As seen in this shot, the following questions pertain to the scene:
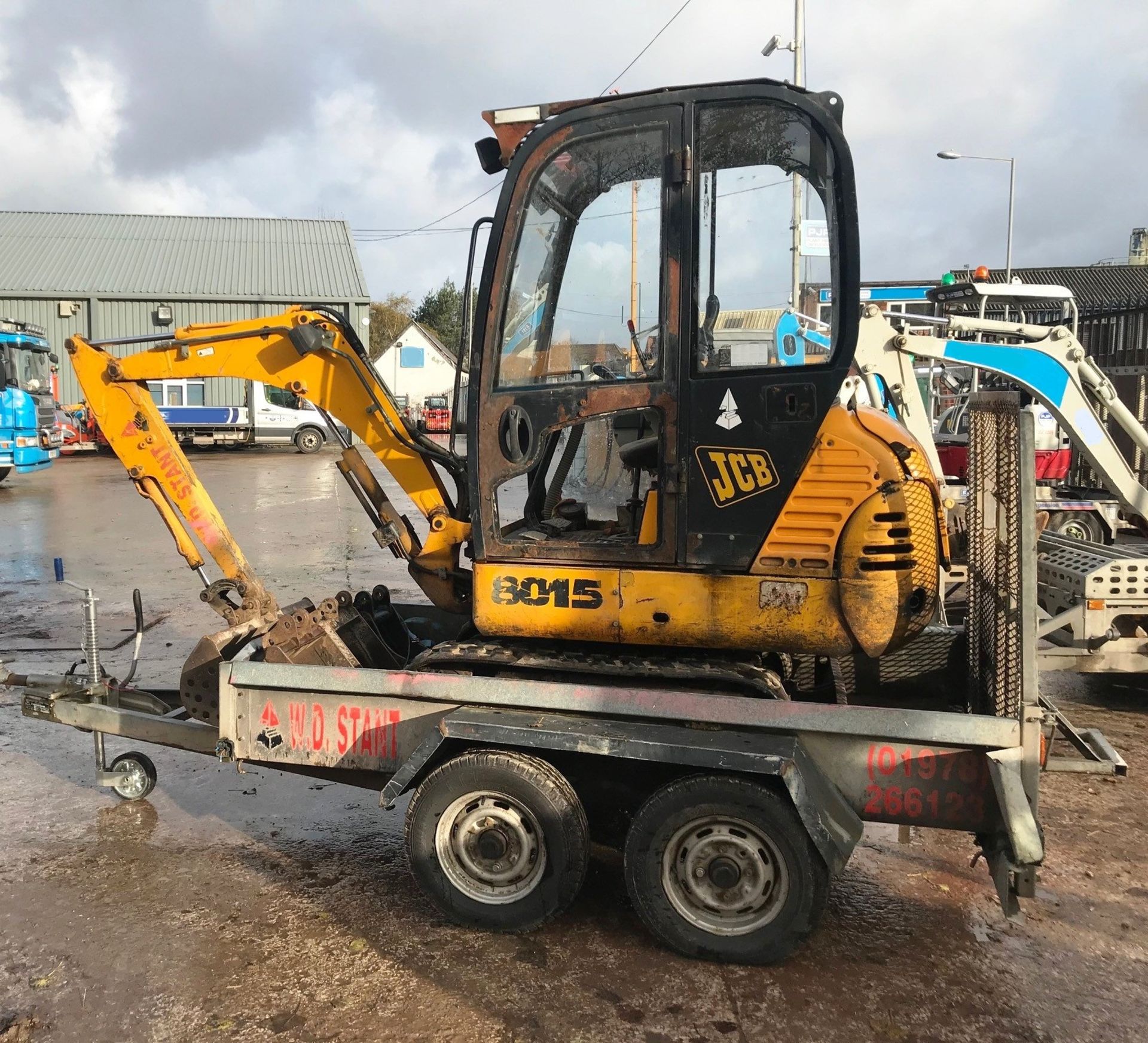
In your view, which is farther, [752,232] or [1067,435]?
[1067,435]

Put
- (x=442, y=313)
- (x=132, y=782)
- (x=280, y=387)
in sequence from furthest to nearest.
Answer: (x=442, y=313), (x=132, y=782), (x=280, y=387)

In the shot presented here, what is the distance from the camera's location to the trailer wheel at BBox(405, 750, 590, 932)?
3.99 m

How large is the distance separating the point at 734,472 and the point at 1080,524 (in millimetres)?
7673

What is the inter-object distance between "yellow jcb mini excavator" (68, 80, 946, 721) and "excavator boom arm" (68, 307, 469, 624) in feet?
1.75

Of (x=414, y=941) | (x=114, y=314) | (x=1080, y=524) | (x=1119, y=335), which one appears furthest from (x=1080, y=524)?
(x=114, y=314)

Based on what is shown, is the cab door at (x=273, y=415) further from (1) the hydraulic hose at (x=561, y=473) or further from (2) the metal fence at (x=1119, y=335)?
(1) the hydraulic hose at (x=561, y=473)

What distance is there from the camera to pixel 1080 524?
10.3 m

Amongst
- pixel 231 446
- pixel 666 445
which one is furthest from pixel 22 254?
pixel 666 445

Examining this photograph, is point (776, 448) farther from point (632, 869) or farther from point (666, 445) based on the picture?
point (632, 869)

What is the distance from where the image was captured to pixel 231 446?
31172 mm

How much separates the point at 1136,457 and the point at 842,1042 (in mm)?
10229

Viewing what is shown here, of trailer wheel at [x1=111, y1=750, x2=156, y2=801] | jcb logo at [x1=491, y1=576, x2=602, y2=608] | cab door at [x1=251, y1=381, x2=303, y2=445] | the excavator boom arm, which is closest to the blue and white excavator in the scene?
jcb logo at [x1=491, y1=576, x2=602, y2=608]

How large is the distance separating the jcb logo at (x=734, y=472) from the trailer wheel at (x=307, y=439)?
88.0ft

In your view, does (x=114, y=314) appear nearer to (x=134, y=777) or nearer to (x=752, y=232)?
(x=134, y=777)
